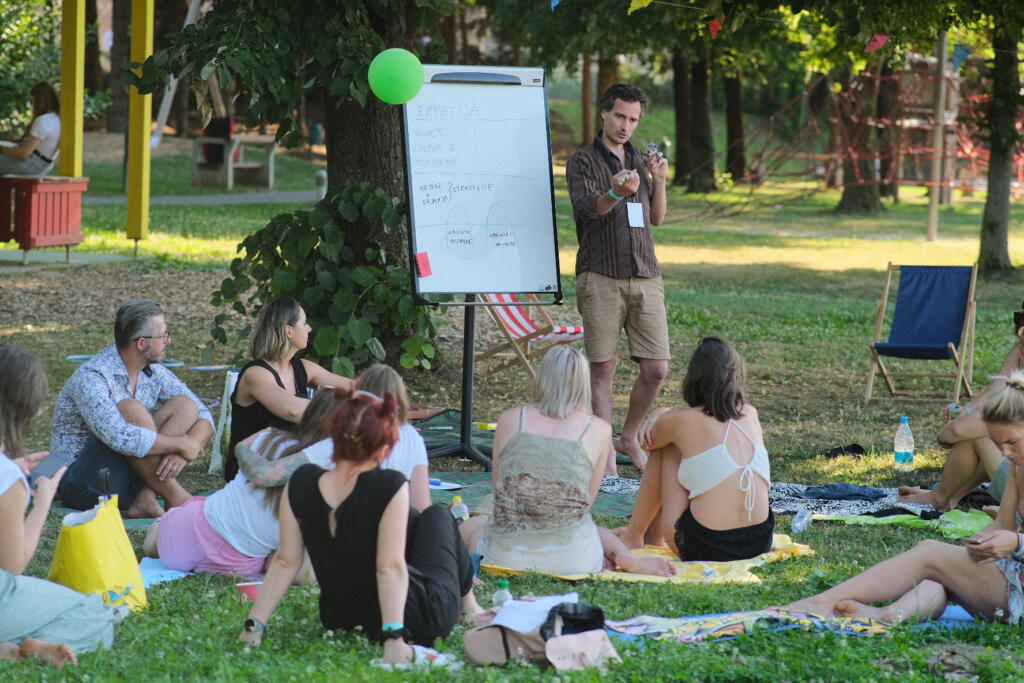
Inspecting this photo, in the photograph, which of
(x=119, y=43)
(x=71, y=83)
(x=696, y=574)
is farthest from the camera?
(x=119, y=43)

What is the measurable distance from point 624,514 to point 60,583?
2619mm

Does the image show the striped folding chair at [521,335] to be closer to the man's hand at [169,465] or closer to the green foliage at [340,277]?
the green foliage at [340,277]

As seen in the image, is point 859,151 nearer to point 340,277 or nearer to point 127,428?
point 340,277

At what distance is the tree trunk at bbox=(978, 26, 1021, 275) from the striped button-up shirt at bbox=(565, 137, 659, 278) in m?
8.37

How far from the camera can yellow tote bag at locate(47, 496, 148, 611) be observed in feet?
13.0

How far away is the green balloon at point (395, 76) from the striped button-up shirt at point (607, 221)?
875 millimetres

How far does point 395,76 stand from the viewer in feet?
20.9

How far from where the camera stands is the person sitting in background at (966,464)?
557 centimetres

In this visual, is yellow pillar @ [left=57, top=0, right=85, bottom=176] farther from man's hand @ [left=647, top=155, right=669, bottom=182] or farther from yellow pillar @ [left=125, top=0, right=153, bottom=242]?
man's hand @ [left=647, top=155, right=669, bottom=182]

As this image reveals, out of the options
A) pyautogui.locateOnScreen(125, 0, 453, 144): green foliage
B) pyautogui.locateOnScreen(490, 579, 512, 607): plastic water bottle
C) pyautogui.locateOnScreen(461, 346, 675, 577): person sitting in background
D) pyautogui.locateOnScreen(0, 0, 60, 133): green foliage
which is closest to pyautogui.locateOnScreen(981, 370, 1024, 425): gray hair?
pyautogui.locateOnScreen(461, 346, 675, 577): person sitting in background

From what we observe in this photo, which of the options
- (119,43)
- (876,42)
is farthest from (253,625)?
(119,43)

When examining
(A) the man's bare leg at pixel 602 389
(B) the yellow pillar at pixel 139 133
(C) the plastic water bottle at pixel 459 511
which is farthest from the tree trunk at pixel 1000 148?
(C) the plastic water bottle at pixel 459 511

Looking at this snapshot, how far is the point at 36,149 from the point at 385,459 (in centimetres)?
922

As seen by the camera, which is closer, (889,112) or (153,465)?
(153,465)
